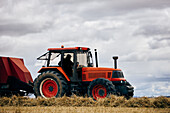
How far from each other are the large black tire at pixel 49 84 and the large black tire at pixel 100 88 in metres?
1.54

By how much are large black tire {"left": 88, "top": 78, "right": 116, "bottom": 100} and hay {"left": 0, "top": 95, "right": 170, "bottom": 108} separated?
0.43 m

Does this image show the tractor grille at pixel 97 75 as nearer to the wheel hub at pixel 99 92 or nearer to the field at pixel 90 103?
the wheel hub at pixel 99 92

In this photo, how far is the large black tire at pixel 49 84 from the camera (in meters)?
15.6

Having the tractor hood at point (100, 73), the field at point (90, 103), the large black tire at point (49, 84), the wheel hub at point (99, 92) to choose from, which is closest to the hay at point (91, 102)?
the field at point (90, 103)

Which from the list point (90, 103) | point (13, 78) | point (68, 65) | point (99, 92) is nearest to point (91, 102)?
point (90, 103)

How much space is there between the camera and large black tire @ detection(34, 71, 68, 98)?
51.1 ft

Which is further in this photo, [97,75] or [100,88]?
[97,75]

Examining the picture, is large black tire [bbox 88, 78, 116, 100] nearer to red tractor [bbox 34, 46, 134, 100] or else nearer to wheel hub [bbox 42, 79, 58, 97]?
red tractor [bbox 34, 46, 134, 100]

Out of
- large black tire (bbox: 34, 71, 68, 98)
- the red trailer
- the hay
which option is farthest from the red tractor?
the red trailer

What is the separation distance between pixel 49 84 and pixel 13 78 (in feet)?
7.94

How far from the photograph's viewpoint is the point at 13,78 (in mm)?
17078

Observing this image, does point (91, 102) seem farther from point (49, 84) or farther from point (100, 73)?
point (49, 84)

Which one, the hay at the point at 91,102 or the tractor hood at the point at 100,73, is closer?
the hay at the point at 91,102

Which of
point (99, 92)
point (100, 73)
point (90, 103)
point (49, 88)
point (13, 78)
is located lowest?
point (90, 103)
